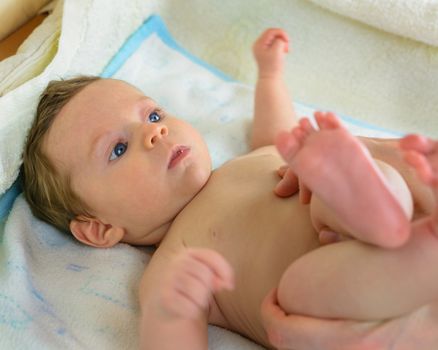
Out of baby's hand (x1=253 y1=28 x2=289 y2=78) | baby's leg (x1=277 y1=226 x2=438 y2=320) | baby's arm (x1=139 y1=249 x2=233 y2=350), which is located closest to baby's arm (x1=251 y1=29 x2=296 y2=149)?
baby's hand (x1=253 y1=28 x2=289 y2=78)

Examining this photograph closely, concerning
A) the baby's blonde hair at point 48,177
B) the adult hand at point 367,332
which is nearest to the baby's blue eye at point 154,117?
the baby's blonde hair at point 48,177

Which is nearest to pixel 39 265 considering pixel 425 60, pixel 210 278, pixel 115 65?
pixel 210 278

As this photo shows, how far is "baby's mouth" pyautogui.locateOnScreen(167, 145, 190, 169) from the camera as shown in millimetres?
990

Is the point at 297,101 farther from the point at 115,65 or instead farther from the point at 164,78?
the point at 115,65

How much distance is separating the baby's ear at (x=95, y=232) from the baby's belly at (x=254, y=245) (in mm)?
137

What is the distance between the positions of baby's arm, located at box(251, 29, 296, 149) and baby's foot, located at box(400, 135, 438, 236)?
0.53 metres

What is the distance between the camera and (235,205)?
952 millimetres

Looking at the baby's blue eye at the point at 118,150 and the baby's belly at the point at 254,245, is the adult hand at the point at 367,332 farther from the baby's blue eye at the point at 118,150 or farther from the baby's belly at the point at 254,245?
the baby's blue eye at the point at 118,150

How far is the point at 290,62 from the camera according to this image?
138 cm

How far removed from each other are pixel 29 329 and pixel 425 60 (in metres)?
0.92

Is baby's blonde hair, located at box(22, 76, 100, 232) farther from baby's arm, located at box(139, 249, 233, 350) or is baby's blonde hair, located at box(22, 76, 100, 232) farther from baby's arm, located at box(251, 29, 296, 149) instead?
baby's arm, located at box(251, 29, 296, 149)

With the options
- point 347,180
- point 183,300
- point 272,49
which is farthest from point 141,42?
point 347,180

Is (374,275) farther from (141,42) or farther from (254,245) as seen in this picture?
(141,42)

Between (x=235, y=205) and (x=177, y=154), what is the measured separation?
0.13m
